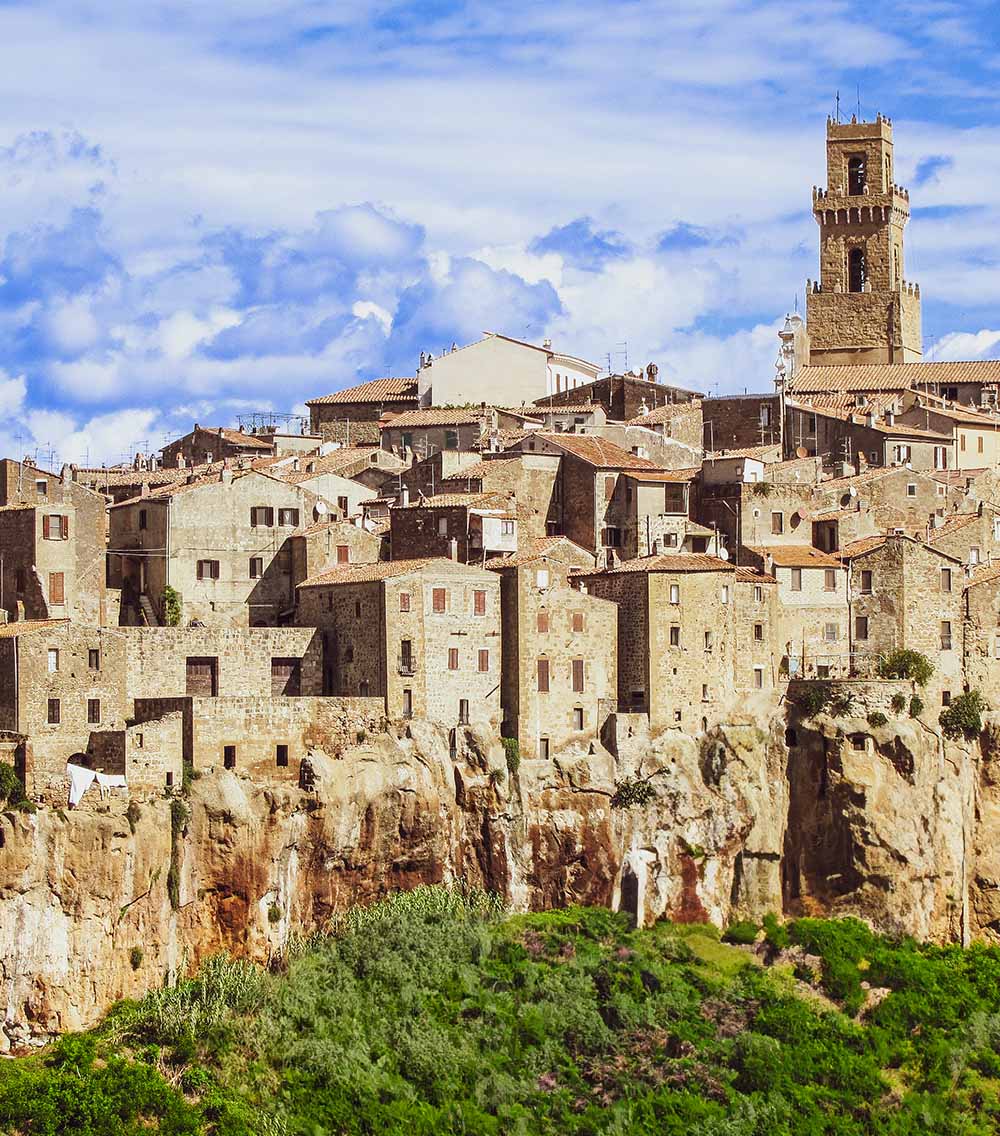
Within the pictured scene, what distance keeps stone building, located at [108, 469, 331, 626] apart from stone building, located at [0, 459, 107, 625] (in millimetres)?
1992

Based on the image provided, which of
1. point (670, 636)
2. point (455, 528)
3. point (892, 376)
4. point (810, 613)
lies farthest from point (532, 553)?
point (892, 376)

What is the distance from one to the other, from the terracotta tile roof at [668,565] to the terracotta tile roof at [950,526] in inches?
393

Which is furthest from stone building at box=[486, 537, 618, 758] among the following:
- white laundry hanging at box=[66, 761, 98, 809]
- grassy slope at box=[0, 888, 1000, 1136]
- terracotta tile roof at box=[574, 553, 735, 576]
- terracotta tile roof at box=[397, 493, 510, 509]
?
white laundry hanging at box=[66, 761, 98, 809]

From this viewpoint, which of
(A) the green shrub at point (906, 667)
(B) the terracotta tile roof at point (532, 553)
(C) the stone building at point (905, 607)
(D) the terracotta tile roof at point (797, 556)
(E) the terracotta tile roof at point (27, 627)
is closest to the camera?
(E) the terracotta tile roof at point (27, 627)

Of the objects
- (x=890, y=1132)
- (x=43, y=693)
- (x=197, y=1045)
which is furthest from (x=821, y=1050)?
(x=43, y=693)

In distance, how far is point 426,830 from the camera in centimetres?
8150

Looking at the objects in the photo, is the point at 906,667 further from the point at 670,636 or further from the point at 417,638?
the point at 417,638

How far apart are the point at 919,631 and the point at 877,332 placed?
3406 cm

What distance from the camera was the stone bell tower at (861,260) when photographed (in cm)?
12306

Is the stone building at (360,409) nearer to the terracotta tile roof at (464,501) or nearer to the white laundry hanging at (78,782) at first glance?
the terracotta tile roof at (464,501)

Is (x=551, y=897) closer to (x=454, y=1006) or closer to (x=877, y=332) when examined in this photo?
(x=454, y=1006)

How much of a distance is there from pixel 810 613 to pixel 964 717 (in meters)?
5.94

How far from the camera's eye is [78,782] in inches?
2970

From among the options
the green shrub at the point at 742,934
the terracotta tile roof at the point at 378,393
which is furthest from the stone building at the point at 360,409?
the green shrub at the point at 742,934
